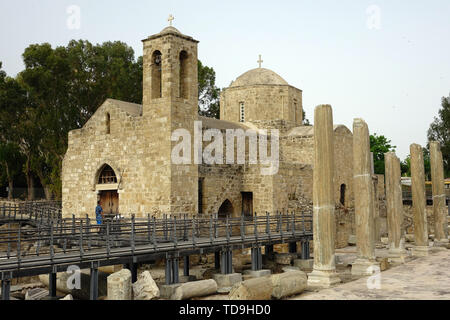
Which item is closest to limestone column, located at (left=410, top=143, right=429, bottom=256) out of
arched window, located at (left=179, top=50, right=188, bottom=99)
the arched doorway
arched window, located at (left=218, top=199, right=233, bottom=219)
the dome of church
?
arched window, located at (left=218, top=199, right=233, bottom=219)

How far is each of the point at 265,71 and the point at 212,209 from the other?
38.1 ft

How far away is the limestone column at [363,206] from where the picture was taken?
13883 millimetres

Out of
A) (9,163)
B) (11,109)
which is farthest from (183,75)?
(9,163)

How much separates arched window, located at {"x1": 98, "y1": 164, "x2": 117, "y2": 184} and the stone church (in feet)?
0.15

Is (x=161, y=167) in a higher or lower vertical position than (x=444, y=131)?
lower

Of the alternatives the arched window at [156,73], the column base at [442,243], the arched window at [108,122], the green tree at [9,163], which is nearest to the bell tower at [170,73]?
the arched window at [156,73]

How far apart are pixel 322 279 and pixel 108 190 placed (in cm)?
1208

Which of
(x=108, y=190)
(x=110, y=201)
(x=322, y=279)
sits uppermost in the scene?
(x=108, y=190)

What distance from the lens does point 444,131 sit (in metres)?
47.9

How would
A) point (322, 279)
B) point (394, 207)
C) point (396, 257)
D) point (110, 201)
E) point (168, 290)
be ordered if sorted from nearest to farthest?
point (322, 279)
point (168, 290)
point (396, 257)
point (394, 207)
point (110, 201)

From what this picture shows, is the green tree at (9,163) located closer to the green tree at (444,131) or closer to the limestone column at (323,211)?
the limestone column at (323,211)

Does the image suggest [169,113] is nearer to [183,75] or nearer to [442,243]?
[183,75]

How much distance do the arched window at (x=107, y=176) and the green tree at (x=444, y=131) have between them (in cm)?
3659
